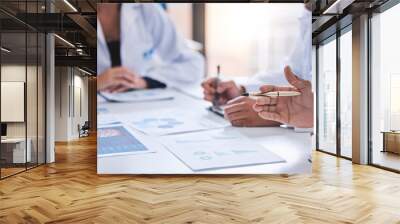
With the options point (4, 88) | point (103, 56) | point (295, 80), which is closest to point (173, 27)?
point (103, 56)

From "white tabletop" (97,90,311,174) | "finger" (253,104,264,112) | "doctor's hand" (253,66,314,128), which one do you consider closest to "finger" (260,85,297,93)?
"doctor's hand" (253,66,314,128)

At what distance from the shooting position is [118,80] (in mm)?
5977

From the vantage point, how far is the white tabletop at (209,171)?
601 centimetres

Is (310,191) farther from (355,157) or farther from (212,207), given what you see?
(355,157)

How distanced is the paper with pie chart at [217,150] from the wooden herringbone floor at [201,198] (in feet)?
0.85

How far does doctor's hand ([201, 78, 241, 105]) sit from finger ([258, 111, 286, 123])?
486 mm

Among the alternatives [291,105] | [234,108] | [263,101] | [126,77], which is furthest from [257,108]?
[126,77]

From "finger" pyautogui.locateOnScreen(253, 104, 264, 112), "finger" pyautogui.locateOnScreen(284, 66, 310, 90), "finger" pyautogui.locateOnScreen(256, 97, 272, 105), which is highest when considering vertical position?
"finger" pyautogui.locateOnScreen(284, 66, 310, 90)

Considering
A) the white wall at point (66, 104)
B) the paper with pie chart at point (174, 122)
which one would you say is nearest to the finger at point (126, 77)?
the paper with pie chart at point (174, 122)

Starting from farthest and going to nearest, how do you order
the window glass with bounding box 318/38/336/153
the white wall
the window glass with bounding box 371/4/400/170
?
1. the white wall
2. the window glass with bounding box 318/38/336/153
3. the window glass with bounding box 371/4/400/170

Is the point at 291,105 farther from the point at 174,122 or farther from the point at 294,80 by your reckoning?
the point at 174,122

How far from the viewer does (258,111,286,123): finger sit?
6.02 m

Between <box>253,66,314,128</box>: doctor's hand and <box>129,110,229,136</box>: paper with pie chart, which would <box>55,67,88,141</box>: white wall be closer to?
<box>129,110,229,136</box>: paper with pie chart

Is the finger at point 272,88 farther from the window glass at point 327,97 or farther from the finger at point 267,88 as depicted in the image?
the window glass at point 327,97
